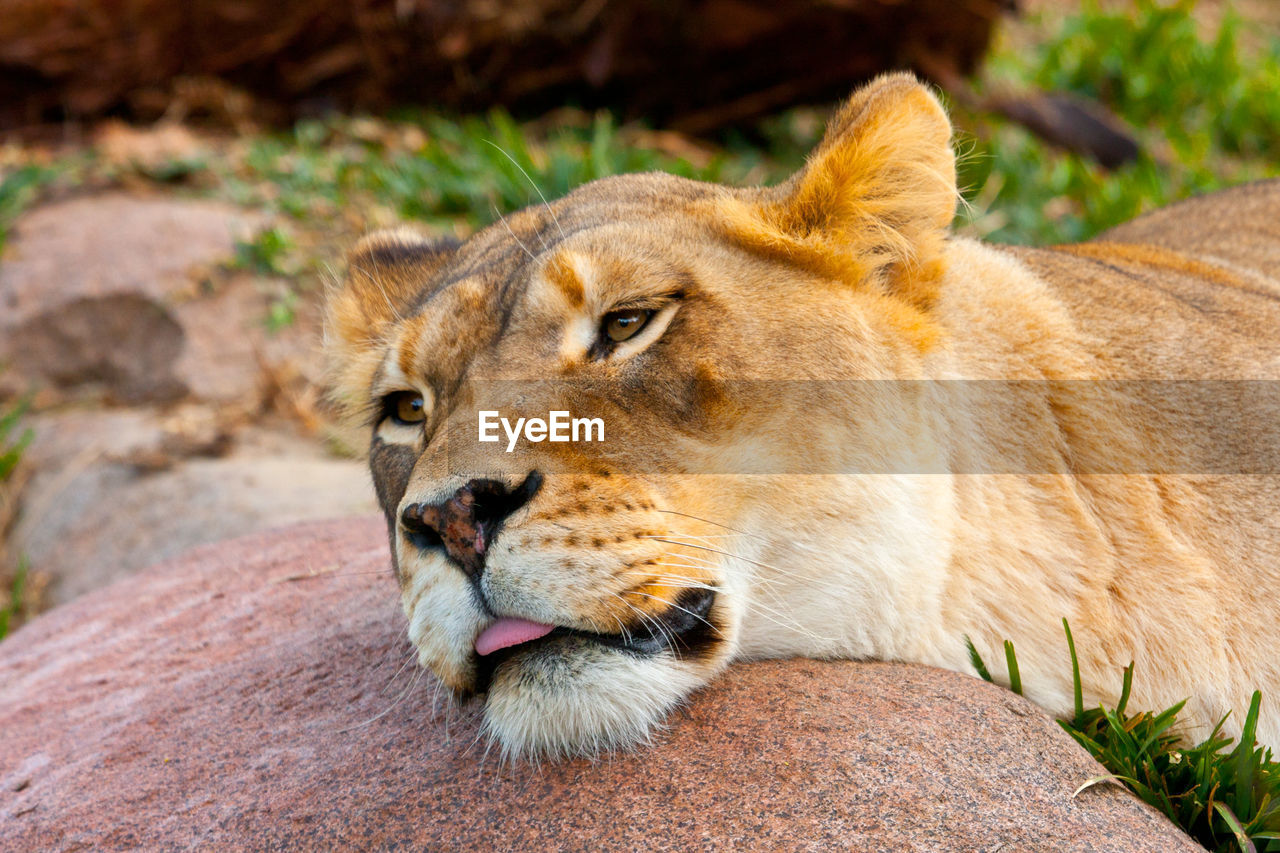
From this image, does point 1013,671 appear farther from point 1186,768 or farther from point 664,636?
point 664,636

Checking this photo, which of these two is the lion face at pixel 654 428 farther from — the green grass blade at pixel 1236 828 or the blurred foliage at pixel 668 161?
the blurred foliage at pixel 668 161

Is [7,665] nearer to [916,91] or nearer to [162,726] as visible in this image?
[162,726]

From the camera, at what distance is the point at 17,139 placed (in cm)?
862

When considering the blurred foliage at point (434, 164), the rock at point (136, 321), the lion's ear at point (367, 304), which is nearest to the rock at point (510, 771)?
the lion's ear at point (367, 304)

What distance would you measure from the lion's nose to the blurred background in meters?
3.48

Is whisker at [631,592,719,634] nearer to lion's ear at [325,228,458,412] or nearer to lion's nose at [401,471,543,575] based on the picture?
lion's nose at [401,471,543,575]

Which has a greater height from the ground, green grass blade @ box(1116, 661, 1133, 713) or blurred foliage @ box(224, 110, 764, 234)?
blurred foliage @ box(224, 110, 764, 234)

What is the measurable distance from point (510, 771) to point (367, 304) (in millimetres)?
1696

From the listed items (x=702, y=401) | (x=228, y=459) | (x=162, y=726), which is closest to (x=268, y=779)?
(x=162, y=726)

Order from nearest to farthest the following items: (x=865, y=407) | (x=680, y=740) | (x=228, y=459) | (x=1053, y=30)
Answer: (x=680, y=740) < (x=865, y=407) < (x=228, y=459) < (x=1053, y=30)

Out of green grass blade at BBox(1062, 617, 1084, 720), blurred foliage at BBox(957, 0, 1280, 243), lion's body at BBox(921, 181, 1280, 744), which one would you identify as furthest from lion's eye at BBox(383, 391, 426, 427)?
blurred foliage at BBox(957, 0, 1280, 243)

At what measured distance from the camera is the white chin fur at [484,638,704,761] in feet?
6.99

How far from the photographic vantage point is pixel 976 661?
252 centimetres

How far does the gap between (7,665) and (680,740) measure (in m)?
2.85
